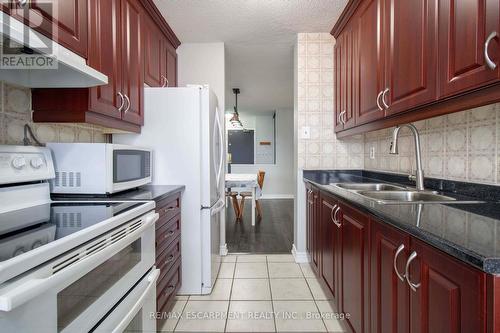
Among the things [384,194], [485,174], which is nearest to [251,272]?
[384,194]

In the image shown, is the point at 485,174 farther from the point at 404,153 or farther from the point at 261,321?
the point at 261,321

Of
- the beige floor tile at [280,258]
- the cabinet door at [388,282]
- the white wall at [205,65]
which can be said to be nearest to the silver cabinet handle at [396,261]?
the cabinet door at [388,282]

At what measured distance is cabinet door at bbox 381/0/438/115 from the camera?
4.08 ft

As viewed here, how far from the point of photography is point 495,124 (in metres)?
1.26

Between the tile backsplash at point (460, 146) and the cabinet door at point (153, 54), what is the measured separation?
6.77 feet

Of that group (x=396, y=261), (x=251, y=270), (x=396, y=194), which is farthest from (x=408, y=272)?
(x=251, y=270)

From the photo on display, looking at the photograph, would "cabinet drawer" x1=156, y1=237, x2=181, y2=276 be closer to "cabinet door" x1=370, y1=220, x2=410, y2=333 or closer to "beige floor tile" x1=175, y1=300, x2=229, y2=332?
"beige floor tile" x1=175, y1=300, x2=229, y2=332

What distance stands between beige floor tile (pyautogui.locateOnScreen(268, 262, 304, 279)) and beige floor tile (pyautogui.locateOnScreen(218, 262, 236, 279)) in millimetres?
369

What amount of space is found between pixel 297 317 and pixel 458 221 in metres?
1.33

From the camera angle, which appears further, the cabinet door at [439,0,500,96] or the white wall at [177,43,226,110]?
the white wall at [177,43,226,110]

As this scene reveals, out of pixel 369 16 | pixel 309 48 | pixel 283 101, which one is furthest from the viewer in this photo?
pixel 283 101

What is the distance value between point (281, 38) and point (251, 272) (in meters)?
2.43

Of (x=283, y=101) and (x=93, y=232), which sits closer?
(x=93, y=232)

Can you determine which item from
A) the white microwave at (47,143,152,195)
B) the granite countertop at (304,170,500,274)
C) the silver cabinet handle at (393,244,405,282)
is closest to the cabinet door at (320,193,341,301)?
the granite countertop at (304,170,500,274)
